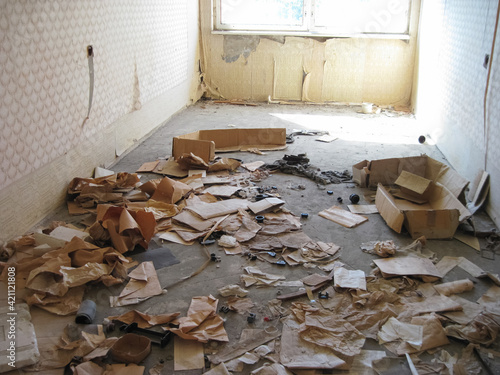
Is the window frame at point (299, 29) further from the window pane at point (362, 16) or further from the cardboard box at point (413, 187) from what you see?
the cardboard box at point (413, 187)

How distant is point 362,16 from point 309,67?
1191 millimetres

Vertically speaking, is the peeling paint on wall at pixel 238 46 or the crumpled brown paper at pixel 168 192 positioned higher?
the peeling paint on wall at pixel 238 46

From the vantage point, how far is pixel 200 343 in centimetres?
233

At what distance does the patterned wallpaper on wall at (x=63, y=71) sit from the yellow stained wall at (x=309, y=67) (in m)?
2.28


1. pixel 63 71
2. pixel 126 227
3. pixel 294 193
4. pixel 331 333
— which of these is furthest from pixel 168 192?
pixel 331 333

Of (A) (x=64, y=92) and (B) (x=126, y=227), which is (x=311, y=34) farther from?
(B) (x=126, y=227)

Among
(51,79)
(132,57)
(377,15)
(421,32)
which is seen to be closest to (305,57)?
(377,15)

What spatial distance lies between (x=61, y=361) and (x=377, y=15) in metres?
7.27

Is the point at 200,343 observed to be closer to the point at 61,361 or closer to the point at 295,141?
the point at 61,361

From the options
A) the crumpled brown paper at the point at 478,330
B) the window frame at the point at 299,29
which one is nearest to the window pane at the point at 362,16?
the window frame at the point at 299,29

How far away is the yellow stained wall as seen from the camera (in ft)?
25.4

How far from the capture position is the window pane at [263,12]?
7848mm

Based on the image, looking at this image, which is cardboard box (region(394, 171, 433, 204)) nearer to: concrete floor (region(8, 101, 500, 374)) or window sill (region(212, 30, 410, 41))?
concrete floor (region(8, 101, 500, 374))

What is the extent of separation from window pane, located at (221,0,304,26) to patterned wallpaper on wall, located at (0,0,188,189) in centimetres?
230
